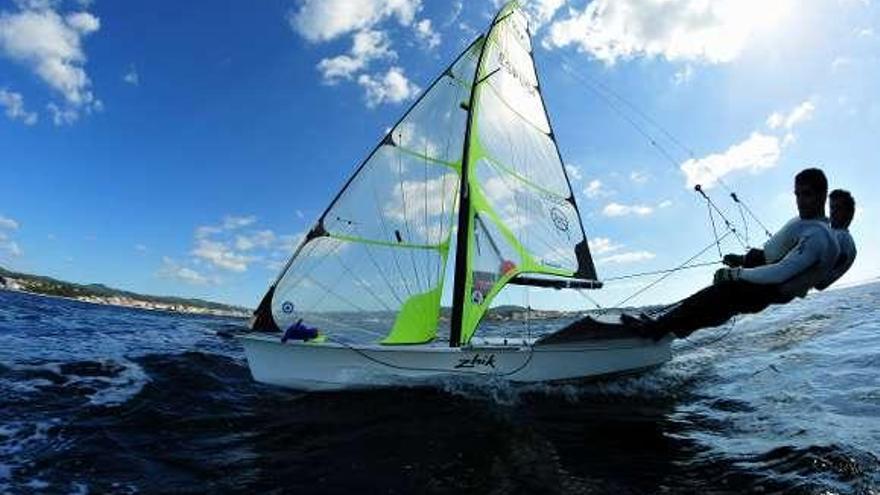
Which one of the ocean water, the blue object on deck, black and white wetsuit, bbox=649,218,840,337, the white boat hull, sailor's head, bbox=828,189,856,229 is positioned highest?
sailor's head, bbox=828,189,856,229

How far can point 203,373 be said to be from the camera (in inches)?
656

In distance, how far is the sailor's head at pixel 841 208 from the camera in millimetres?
9867

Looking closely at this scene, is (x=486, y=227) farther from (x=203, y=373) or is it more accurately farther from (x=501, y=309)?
(x=203, y=373)

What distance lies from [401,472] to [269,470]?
1763 millimetres

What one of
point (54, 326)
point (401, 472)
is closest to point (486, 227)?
point (401, 472)

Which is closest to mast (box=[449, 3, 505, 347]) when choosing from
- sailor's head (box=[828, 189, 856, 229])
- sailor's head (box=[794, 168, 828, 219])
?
sailor's head (box=[794, 168, 828, 219])

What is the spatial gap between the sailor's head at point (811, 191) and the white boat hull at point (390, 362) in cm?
553

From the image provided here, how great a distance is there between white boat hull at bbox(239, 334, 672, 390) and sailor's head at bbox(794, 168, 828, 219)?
18.1 ft

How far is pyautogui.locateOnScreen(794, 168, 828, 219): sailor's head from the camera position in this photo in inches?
372

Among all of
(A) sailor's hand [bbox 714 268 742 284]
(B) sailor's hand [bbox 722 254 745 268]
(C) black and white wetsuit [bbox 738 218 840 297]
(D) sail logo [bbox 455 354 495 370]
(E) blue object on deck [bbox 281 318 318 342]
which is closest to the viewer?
(C) black and white wetsuit [bbox 738 218 840 297]

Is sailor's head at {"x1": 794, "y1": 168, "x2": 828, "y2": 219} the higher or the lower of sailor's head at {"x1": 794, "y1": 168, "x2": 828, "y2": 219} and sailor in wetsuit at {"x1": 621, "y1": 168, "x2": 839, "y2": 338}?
the higher

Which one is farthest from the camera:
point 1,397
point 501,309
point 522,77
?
point 522,77

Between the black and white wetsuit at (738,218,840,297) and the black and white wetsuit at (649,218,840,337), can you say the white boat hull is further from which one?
the black and white wetsuit at (738,218,840,297)

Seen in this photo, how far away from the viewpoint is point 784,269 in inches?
375
